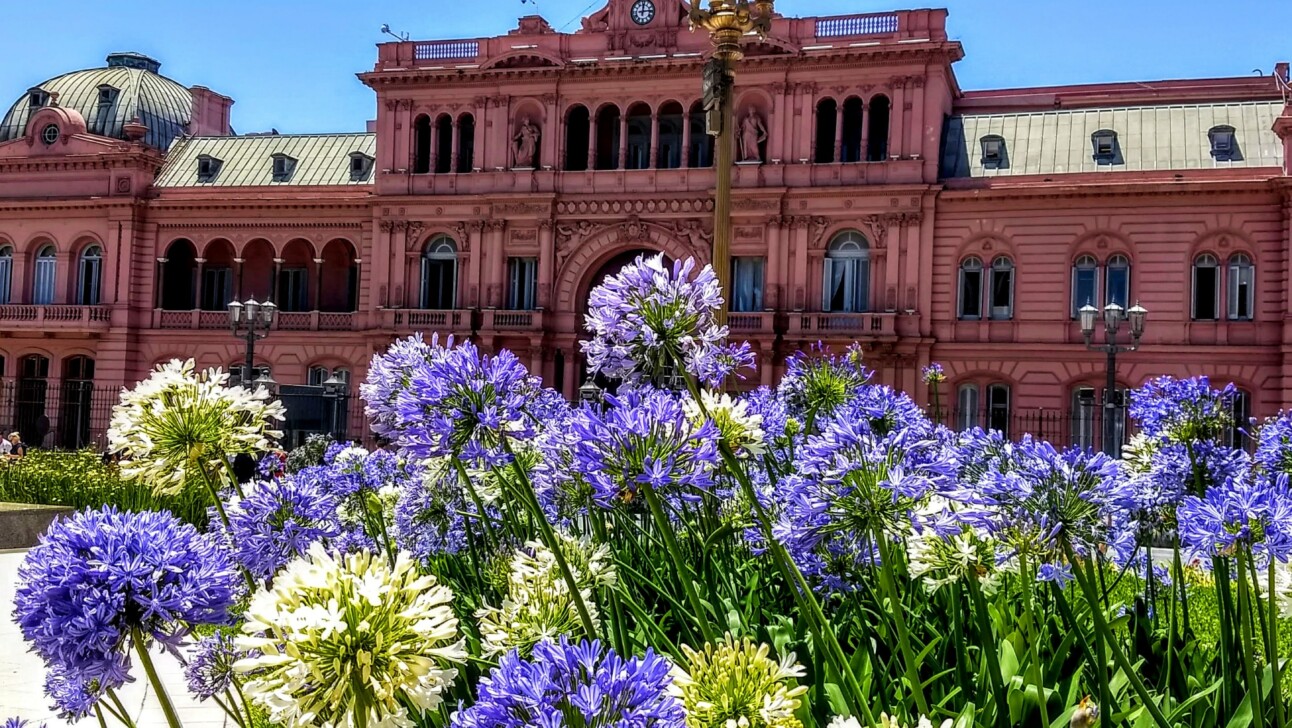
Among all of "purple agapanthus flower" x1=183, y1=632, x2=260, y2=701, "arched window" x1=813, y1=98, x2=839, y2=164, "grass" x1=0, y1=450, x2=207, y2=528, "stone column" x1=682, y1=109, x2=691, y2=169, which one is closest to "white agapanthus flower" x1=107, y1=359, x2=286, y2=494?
"purple agapanthus flower" x1=183, y1=632, x2=260, y2=701

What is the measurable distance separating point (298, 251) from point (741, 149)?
13.7 metres

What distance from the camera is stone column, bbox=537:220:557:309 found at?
32.4 metres

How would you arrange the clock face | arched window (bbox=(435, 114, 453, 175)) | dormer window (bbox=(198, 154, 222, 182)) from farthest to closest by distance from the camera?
dormer window (bbox=(198, 154, 222, 182)), arched window (bbox=(435, 114, 453, 175)), the clock face

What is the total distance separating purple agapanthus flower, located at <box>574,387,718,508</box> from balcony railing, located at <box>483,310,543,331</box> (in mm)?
29572

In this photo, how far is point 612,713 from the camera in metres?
1.70

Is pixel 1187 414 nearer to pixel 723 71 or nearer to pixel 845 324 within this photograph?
pixel 723 71

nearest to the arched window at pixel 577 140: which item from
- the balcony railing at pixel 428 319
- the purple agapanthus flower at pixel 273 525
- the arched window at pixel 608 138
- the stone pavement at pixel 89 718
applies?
the arched window at pixel 608 138

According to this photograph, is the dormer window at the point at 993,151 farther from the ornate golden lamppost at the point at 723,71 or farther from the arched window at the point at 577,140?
the ornate golden lamppost at the point at 723,71

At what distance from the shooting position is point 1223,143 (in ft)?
97.2

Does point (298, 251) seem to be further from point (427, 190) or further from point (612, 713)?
point (612, 713)

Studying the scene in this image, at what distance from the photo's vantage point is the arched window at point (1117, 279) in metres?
29.3

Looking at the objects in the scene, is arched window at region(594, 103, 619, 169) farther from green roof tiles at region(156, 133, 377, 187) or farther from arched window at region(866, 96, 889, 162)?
green roof tiles at region(156, 133, 377, 187)

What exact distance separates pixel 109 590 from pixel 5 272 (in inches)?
1555

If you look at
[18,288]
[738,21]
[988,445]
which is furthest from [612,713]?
[18,288]
